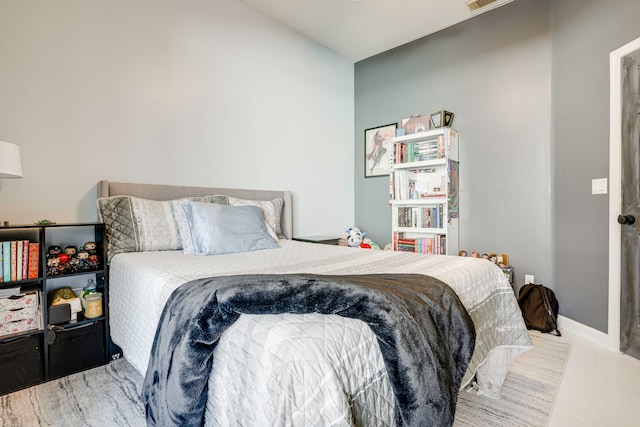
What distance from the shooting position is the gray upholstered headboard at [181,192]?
7.27 ft

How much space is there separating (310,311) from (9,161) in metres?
1.80

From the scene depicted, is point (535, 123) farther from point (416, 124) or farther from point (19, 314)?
point (19, 314)

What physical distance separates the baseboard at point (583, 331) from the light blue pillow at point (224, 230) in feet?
7.77

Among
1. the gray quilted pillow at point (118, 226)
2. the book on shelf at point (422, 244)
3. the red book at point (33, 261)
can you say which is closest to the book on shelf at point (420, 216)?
the book on shelf at point (422, 244)

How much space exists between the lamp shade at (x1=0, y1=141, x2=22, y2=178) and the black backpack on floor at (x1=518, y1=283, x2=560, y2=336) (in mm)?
3543

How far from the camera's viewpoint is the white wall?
6.49ft

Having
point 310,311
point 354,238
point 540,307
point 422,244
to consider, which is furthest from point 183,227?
point 540,307

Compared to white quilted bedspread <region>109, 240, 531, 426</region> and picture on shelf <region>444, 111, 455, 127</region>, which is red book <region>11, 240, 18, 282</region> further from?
picture on shelf <region>444, 111, 455, 127</region>

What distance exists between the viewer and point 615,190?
6.84ft

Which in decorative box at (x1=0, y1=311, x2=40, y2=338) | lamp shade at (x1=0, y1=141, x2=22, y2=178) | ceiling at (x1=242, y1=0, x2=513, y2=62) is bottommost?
decorative box at (x1=0, y1=311, x2=40, y2=338)

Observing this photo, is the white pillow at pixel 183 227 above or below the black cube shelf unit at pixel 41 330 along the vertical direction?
above

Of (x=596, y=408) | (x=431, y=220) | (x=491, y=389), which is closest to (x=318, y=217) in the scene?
(x=431, y=220)

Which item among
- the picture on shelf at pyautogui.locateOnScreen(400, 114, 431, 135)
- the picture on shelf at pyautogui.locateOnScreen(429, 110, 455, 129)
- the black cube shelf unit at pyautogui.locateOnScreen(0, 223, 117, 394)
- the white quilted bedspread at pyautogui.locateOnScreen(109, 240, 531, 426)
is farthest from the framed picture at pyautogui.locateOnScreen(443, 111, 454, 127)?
the black cube shelf unit at pyautogui.locateOnScreen(0, 223, 117, 394)

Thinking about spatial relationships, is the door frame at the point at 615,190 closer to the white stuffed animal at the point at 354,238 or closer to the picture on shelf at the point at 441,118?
the picture on shelf at the point at 441,118
